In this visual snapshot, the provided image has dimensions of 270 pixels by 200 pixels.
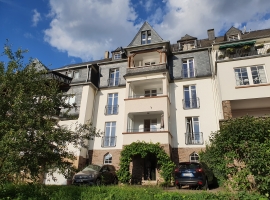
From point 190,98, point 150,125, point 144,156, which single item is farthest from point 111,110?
point 190,98

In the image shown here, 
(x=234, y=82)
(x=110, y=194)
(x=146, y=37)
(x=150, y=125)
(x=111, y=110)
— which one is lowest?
(x=110, y=194)

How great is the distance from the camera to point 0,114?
8.88 m

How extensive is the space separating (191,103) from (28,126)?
1479 centimetres

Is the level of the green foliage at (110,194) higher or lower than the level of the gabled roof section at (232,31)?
lower

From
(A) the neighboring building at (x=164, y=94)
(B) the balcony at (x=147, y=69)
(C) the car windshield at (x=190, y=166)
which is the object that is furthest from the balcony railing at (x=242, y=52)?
(C) the car windshield at (x=190, y=166)

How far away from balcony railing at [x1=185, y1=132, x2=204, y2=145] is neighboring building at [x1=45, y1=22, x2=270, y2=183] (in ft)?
0.28

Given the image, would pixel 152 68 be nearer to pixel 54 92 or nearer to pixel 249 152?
pixel 54 92

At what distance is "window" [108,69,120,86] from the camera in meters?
23.3

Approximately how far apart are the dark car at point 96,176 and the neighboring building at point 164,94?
6.83ft

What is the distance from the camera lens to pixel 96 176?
1455 cm

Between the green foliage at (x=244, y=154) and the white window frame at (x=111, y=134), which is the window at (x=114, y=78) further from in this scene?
the green foliage at (x=244, y=154)

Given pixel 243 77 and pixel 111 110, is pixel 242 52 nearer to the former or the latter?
pixel 243 77

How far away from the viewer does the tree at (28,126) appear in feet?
26.5

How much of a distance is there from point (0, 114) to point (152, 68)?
14.5 metres
